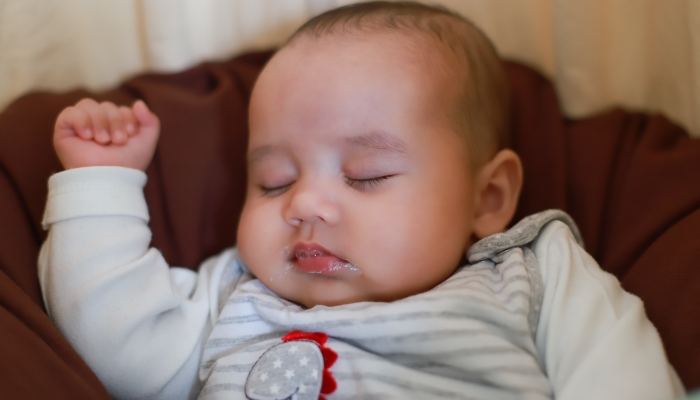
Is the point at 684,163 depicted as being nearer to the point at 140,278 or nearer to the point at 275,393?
the point at 275,393

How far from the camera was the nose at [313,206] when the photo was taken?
85 cm

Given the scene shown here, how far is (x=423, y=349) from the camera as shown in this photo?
2.73 feet

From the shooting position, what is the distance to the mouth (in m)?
0.87

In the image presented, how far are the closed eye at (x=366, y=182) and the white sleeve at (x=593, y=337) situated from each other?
297mm

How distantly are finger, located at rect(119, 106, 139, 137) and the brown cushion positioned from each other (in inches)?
3.4

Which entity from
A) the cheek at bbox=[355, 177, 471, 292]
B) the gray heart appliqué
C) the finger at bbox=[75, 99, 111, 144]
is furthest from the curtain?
the gray heart appliqué

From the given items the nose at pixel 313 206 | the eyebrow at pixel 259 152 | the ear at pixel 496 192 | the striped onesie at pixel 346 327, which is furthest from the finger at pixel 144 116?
the ear at pixel 496 192

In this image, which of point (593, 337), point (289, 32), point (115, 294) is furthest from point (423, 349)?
point (289, 32)

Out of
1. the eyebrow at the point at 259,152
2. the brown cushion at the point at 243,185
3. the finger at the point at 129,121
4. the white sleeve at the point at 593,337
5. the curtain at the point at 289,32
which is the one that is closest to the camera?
the white sleeve at the point at 593,337

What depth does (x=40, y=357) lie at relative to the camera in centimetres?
75

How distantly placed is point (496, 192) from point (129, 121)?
2.37ft

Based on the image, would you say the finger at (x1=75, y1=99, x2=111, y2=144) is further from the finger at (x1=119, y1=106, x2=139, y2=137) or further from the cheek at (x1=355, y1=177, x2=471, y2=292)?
the cheek at (x1=355, y1=177, x2=471, y2=292)

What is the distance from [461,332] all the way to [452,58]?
478 mm

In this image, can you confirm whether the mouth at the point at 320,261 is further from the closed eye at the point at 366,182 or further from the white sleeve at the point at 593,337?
the white sleeve at the point at 593,337
